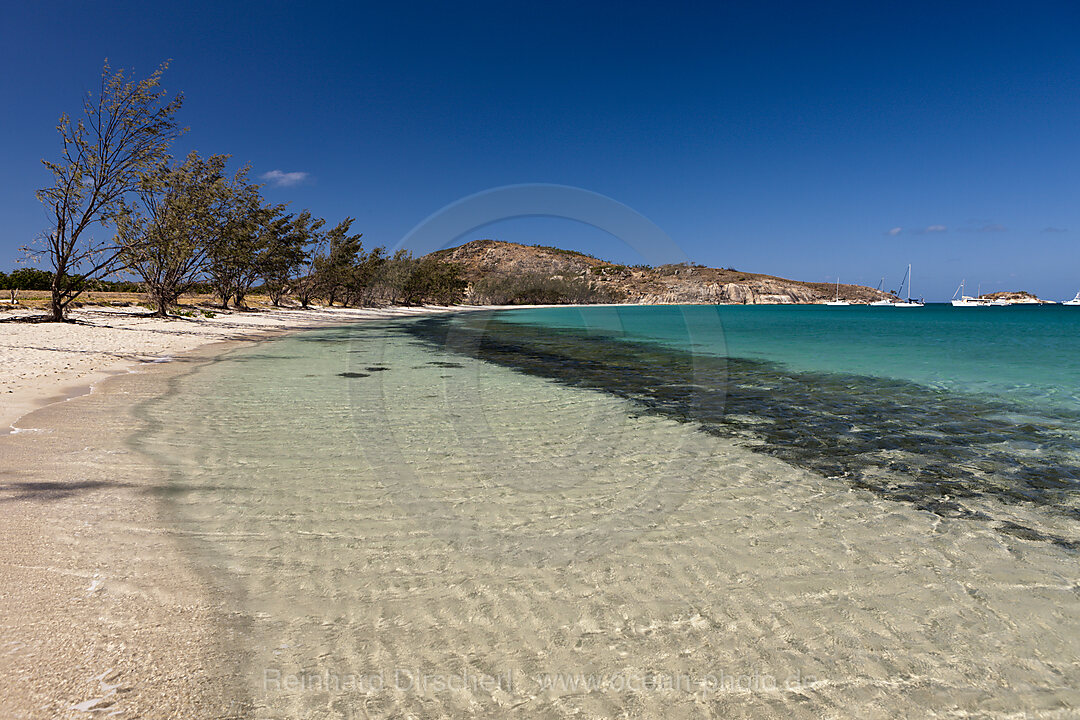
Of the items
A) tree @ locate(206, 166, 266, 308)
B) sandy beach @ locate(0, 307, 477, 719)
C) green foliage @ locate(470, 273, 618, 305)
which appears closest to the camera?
sandy beach @ locate(0, 307, 477, 719)

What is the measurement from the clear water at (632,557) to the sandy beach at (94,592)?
0.84ft

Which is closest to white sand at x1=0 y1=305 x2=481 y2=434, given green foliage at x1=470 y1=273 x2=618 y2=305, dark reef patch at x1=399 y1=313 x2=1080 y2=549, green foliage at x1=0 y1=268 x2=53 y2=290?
dark reef patch at x1=399 y1=313 x2=1080 y2=549

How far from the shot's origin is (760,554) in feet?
14.7

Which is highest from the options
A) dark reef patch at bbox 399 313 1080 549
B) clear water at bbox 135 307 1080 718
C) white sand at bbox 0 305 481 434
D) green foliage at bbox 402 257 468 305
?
green foliage at bbox 402 257 468 305

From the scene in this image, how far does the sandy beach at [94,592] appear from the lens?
2602 millimetres

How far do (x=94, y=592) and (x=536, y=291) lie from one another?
152499mm

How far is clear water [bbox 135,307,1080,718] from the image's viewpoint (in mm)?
2916

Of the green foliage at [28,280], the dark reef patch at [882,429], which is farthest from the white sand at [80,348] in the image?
the green foliage at [28,280]

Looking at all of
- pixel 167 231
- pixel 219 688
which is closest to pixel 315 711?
pixel 219 688

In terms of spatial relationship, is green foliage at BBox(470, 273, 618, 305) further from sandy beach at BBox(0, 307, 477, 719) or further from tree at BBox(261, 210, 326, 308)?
sandy beach at BBox(0, 307, 477, 719)

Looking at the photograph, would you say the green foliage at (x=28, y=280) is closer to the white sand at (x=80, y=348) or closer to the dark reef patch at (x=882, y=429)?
the white sand at (x=80, y=348)

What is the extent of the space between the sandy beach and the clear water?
26cm

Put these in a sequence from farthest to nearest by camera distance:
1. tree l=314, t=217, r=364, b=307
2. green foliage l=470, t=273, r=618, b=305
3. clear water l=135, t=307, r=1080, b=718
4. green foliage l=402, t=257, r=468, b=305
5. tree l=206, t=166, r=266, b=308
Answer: green foliage l=470, t=273, r=618, b=305 < green foliage l=402, t=257, r=468, b=305 < tree l=314, t=217, r=364, b=307 < tree l=206, t=166, r=266, b=308 < clear water l=135, t=307, r=1080, b=718

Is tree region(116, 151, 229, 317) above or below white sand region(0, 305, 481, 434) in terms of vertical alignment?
above
